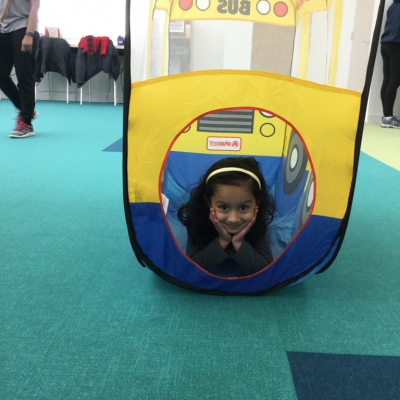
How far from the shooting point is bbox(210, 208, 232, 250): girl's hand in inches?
50.3

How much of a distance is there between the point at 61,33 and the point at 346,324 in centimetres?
655

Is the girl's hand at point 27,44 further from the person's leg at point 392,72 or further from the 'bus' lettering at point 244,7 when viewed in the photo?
the person's leg at point 392,72

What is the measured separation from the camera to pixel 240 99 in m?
1.10

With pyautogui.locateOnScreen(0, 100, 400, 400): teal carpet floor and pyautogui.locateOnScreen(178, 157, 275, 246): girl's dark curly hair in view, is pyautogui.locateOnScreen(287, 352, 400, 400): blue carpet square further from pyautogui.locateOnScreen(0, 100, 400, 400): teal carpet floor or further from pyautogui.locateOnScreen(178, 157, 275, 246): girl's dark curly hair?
pyautogui.locateOnScreen(178, 157, 275, 246): girl's dark curly hair

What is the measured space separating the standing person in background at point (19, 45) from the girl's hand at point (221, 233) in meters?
2.26

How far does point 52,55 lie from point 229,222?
5167 mm

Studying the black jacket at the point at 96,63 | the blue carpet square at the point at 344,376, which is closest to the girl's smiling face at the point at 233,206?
the blue carpet square at the point at 344,376

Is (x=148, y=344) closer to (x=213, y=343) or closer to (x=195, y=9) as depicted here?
(x=213, y=343)

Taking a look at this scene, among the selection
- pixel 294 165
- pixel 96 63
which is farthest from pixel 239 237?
pixel 96 63

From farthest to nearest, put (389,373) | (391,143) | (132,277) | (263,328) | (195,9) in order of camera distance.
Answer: (391,143) → (195,9) → (132,277) → (263,328) → (389,373)

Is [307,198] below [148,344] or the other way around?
the other way around

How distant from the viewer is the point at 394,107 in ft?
16.9

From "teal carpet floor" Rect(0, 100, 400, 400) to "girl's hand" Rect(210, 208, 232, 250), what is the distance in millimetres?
168

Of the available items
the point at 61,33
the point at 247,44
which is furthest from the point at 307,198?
the point at 61,33
